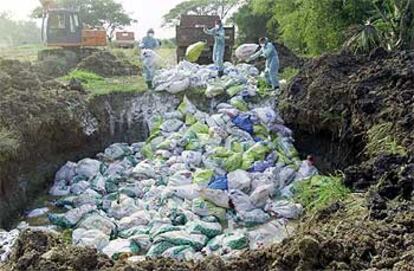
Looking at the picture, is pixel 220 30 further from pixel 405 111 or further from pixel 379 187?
pixel 379 187

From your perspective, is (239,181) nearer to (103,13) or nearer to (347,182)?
(347,182)

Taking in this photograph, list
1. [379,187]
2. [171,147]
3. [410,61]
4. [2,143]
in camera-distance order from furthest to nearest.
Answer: [171,147] → [410,61] → [2,143] → [379,187]

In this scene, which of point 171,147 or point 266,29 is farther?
point 266,29

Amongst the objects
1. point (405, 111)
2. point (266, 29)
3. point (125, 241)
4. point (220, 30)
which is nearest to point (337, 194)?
point (405, 111)

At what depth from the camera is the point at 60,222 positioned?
7348 mm

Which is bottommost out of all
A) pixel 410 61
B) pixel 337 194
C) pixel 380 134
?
pixel 337 194

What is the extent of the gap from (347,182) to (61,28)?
37.2 ft

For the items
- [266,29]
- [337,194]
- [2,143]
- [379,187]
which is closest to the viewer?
[379,187]

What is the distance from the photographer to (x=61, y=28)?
1602 centimetres

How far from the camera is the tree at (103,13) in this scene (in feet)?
104

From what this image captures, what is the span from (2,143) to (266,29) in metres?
12.9

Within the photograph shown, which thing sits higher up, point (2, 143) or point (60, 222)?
point (2, 143)

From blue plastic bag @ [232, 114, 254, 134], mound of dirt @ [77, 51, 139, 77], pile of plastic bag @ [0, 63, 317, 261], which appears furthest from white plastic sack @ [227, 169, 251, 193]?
mound of dirt @ [77, 51, 139, 77]

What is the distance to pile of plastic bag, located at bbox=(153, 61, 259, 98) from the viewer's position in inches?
432
